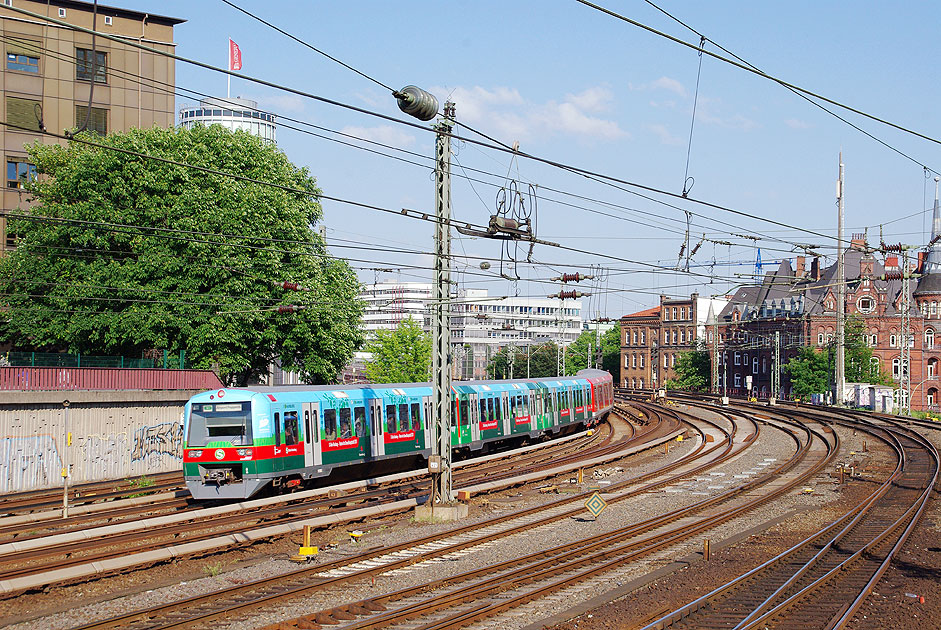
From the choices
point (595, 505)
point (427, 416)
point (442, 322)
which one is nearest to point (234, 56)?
point (427, 416)

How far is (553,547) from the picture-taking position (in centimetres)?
1827

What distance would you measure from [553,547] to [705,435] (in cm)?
2768

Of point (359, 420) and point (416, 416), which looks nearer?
point (359, 420)

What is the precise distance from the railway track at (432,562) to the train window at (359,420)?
253 inches

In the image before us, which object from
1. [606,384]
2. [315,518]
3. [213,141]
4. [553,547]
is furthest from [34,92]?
[553,547]

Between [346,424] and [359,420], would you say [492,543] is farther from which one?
[359,420]

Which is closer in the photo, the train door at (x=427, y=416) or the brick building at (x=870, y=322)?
the train door at (x=427, y=416)

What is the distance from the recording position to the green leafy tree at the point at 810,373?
270 ft

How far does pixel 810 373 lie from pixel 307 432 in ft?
223

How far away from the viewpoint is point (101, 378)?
103ft

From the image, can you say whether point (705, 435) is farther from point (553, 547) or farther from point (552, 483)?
point (553, 547)

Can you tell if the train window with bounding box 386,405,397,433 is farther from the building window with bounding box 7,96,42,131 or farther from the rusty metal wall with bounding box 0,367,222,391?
the building window with bounding box 7,96,42,131

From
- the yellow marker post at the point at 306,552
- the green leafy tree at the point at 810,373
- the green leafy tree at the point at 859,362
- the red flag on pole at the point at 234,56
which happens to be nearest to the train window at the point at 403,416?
the yellow marker post at the point at 306,552

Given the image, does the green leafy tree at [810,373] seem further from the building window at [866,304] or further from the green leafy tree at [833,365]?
the building window at [866,304]
